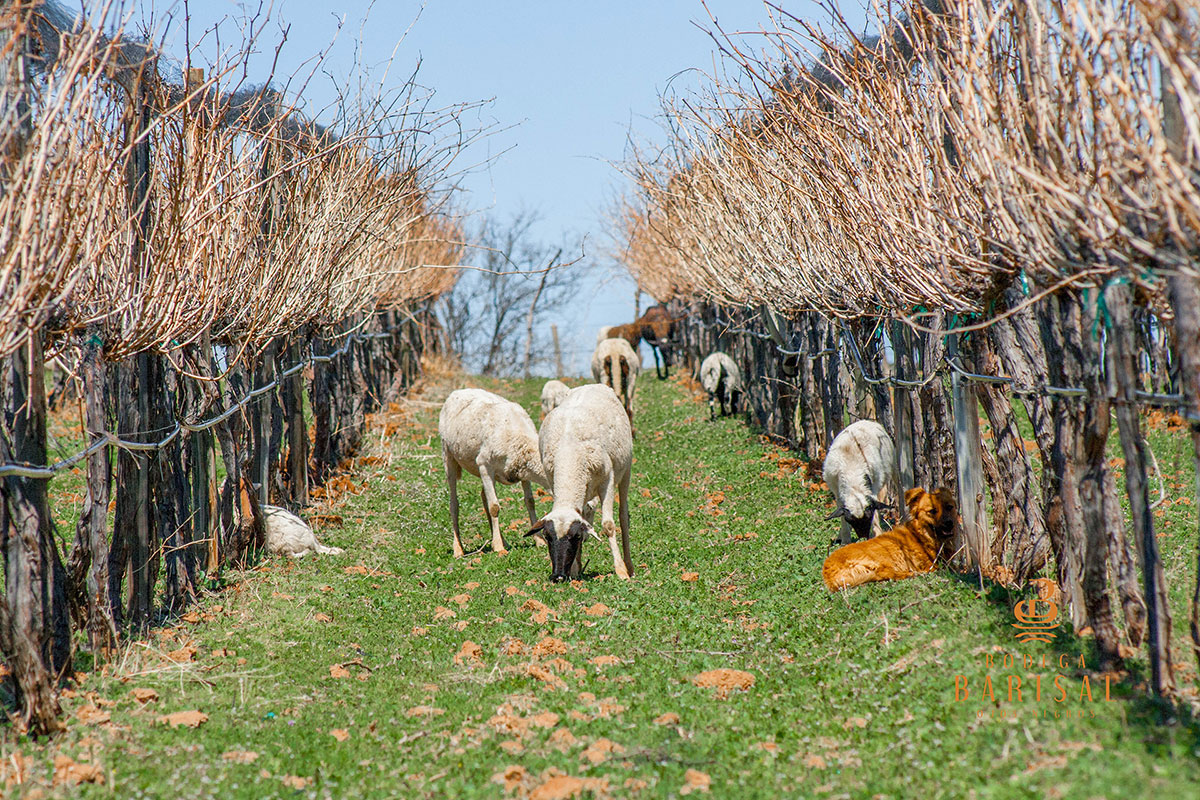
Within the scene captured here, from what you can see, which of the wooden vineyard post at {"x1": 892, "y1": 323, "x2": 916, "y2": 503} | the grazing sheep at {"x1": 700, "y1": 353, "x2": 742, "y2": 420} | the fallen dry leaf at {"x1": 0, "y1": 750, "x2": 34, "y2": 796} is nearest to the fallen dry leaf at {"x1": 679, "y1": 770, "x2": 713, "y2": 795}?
the fallen dry leaf at {"x1": 0, "y1": 750, "x2": 34, "y2": 796}

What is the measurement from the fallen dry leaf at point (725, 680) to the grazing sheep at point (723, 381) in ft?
47.2

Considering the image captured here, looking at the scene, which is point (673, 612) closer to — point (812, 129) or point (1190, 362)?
point (812, 129)

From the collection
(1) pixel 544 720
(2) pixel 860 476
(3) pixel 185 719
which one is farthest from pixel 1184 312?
(3) pixel 185 719

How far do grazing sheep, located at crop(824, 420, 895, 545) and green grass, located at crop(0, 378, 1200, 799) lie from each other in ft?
1.64

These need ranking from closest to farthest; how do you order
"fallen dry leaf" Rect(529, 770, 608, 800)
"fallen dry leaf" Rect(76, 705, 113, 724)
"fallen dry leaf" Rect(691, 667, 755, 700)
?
"fallen dry leaf" Rect(529, 770, 608, 800) < "fallen dry leaf" Rect(76, 705, 113, 724) < "fallen dry leaf" Rect(691, 667, 755, 700)

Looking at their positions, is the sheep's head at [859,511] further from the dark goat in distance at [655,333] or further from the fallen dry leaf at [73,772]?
the dark goat in distance at [655,333]

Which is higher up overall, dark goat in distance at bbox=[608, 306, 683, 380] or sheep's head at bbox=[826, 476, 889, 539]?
dark goat in distance at bbox=[608, 306, 683, 380]

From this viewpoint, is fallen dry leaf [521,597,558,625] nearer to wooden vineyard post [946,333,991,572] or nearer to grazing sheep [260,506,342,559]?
grazing sheep [260,506,342,559]

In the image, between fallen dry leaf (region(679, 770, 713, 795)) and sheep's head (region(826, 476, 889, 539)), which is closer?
fallen dry leaf (region(679, 770, 713, 795))

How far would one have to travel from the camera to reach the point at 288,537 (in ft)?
33.0

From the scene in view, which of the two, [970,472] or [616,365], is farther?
[616,365]

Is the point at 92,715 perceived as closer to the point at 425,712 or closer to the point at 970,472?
the point at 425,712

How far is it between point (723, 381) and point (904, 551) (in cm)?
1296

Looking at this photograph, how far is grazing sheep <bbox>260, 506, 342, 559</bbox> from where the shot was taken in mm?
10016
